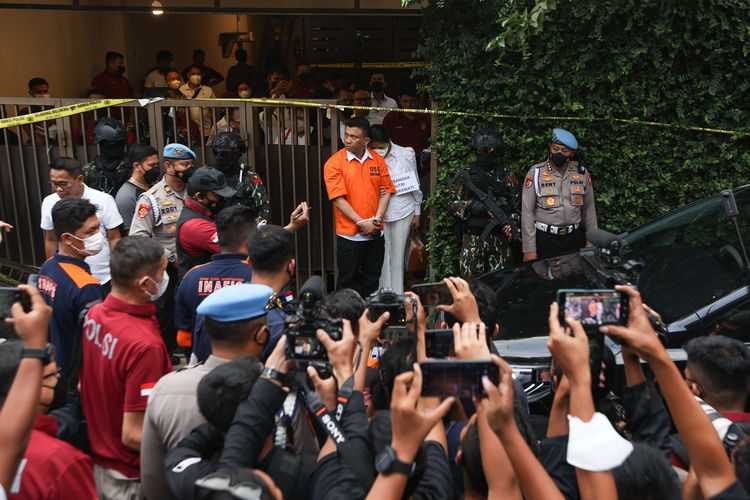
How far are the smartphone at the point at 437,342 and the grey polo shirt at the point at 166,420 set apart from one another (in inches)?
31.8

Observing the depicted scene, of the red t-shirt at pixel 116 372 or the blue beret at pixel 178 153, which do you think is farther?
the blue beret at pixel 178 153

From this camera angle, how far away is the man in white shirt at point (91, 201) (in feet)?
18.2

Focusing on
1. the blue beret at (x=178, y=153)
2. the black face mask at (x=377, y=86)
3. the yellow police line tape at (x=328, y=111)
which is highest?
the black face mask at (x=377, y=86)

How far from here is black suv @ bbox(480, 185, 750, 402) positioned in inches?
165

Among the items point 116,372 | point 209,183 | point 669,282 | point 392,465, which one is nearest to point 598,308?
point 392,465

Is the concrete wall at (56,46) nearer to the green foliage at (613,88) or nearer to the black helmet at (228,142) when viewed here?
the black helmet at (228,142)

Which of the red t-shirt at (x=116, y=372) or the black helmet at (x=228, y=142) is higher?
the black helmet at (x=228, y=142)

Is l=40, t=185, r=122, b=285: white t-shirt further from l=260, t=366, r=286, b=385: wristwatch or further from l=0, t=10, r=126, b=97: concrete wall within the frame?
l=0, t=10, r=126, b=97: concrete wall

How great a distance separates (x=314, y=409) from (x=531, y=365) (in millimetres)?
2035

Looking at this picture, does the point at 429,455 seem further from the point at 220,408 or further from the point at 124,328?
the point at 124,328

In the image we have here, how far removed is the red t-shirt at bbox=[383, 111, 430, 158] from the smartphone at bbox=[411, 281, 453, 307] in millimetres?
4567

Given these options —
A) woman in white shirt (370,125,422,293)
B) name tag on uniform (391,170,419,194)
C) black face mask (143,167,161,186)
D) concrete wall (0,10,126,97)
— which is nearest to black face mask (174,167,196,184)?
black face mask (143,167,161,186)

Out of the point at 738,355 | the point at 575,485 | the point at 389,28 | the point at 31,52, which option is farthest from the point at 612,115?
the point at 31,52

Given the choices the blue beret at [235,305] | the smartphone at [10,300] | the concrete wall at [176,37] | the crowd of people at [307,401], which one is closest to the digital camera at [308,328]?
the crowd of people at [307,401]
